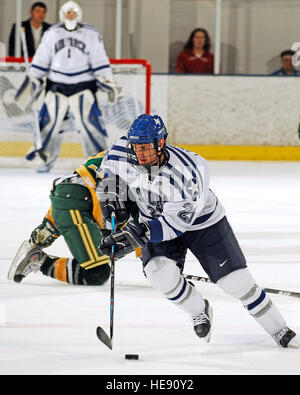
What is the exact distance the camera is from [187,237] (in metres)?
2.73

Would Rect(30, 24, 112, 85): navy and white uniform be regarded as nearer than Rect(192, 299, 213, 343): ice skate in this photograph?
No

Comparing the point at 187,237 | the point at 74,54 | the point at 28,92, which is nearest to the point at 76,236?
the point at 187,237

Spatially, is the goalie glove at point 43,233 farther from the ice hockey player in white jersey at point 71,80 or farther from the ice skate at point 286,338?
the ice hockey player in white jersey at point 71,80

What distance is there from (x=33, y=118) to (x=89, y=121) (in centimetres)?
52

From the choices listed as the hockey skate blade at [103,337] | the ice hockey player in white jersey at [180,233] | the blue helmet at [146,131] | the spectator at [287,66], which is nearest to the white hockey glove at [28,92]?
the spectator at [287,66]

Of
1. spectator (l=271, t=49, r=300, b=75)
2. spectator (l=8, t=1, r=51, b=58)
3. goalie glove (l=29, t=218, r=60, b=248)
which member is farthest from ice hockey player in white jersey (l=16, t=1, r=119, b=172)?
goalie glove (l=29, t=218, r=60, b=248)

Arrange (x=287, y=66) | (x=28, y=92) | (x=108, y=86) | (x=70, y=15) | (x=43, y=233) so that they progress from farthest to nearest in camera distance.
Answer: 1. (x=287, y=66)
2. (x=28, y=92)
3. (x=108, y=86)
4. (x=70, y=15)
5. (x=43, y=233)

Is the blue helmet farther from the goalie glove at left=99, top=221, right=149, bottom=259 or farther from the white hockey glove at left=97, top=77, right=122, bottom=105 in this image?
the white hockey glove at left=97, top=77, right=122, bottom=105

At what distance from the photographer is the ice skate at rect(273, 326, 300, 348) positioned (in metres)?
2.63

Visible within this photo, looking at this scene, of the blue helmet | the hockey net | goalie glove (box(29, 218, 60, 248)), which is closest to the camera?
the blue helmet

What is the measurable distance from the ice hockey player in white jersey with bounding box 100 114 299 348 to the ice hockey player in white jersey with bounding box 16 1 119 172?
187 inches

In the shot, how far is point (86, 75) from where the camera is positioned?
746 centimetres

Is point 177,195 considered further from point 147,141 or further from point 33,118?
point 33,118

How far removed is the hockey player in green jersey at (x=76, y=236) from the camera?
11.2 ft
